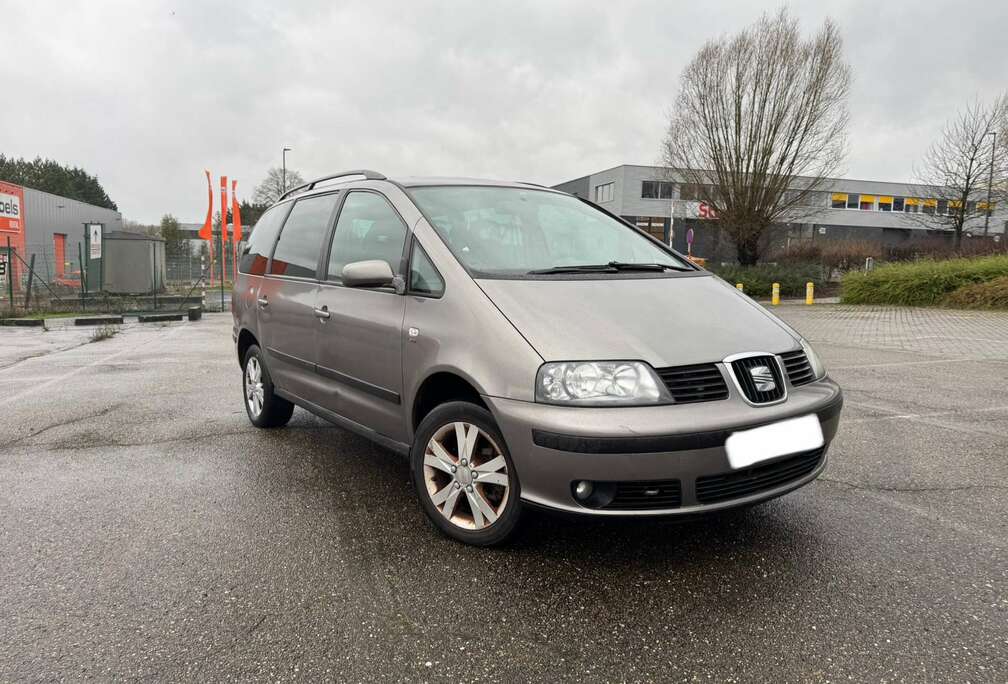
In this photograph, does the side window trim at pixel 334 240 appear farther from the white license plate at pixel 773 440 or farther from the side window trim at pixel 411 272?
the white license plate at pixel 773 440

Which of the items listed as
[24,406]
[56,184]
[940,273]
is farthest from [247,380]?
[56,184]

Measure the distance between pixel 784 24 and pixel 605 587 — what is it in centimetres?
2715

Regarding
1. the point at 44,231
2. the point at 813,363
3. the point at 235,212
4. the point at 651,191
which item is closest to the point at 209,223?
the point at 235,212

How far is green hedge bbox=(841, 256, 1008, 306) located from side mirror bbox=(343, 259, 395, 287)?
18.4 meters

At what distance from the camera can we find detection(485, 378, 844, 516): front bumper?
2502 millimetres

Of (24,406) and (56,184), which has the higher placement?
(56,184)

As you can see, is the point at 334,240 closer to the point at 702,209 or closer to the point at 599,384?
the point at 599,384

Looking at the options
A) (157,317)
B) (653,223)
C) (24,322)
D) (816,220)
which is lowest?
(24,322)

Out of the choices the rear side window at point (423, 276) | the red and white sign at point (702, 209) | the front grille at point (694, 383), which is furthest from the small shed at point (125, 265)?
the front grille at point (694, 383)

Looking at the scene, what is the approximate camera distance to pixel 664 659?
219 centimetres

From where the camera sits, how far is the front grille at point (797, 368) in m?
2.95

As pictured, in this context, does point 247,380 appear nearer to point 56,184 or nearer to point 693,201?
point 693,201

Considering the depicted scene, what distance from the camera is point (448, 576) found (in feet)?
9.00

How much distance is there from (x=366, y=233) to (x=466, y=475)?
159cm
